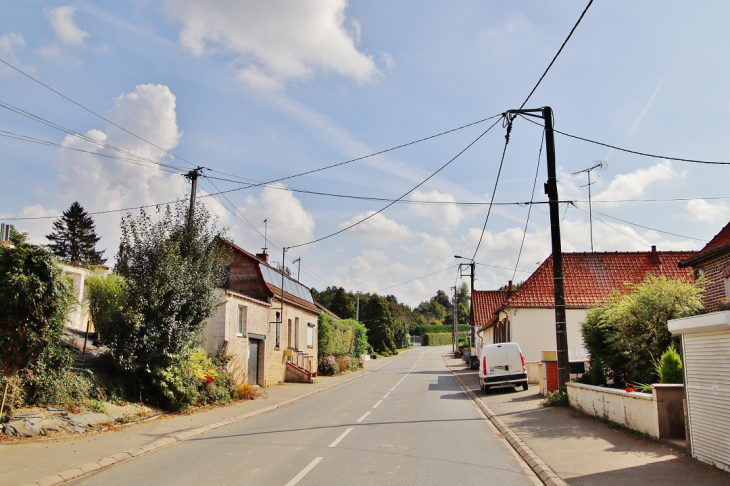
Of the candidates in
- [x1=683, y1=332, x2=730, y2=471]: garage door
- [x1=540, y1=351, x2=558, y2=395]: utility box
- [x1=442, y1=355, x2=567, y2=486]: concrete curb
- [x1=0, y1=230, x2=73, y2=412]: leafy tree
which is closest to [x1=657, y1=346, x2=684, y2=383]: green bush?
[x1=683, y1=332, x2=730, y2=471]: garage door

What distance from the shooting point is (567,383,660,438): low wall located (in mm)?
9718

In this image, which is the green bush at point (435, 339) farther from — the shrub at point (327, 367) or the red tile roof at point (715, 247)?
the red tile roof at point (715, 247)

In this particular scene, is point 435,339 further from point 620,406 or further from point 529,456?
point 529,456

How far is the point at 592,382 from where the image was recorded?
14.3m

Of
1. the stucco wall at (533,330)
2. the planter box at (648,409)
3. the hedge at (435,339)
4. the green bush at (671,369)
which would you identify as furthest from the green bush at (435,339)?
the green bush at (671,369)

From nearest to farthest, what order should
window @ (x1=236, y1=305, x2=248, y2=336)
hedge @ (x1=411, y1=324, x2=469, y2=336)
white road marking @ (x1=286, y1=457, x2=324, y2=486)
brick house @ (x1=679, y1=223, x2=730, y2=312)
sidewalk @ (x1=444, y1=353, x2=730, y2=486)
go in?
sidewalk @ (x1=444, y1=353, x2=730, y2=486) < white road marking @ (x1=286, y1=457, x2=324, y2=486) < brick house @ (x1=679, y1=223, x2=730, y2=312) < window @ (x1=236, y1=305, x2=248, y2=336) < hedge @ (x1=411, y1=324, x2=469, y2=336)

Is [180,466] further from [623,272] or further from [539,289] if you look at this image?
[623,272]

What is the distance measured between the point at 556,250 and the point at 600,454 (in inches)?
283

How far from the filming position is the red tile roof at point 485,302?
167 ft

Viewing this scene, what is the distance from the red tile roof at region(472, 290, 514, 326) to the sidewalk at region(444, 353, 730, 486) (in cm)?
3698

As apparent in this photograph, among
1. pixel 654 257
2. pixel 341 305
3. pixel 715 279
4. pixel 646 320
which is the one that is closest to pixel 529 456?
pixel 646 320

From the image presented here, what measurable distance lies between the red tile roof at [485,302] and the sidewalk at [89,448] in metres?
37.5

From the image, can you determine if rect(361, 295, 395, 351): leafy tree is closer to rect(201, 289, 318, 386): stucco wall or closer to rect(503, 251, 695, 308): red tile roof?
rect(201, 289, 318, 386): stucco wall

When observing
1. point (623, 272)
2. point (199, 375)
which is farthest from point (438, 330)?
point (199, 375)
